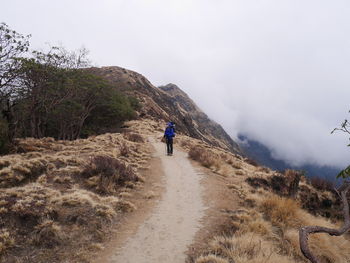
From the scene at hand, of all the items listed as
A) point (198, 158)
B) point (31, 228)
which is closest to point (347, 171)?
point (31, 228)

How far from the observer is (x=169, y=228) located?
7.40 metres

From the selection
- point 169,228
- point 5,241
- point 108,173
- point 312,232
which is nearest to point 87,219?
point 5,241

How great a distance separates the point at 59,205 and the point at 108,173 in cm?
306

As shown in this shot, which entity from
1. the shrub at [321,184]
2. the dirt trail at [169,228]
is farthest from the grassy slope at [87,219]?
the shrub at [321,184]

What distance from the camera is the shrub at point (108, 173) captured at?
10227 mm

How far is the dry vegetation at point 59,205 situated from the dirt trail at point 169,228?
0.87 meters

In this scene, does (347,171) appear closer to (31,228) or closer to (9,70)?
(31,228)

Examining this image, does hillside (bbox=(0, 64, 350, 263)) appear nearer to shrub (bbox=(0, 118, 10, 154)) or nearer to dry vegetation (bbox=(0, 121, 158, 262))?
dry vegetation (bbox=(0, 121, 158, 262))

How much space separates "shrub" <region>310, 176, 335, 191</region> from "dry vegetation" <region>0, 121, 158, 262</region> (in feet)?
43.7

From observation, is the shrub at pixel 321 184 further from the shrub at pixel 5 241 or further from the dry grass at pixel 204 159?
the shrub at pixel 5 241

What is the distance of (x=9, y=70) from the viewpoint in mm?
17312

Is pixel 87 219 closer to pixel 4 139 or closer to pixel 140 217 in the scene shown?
pixel 140 217

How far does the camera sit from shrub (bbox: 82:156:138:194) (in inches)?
403

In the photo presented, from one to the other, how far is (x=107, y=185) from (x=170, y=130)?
8.17 metres
